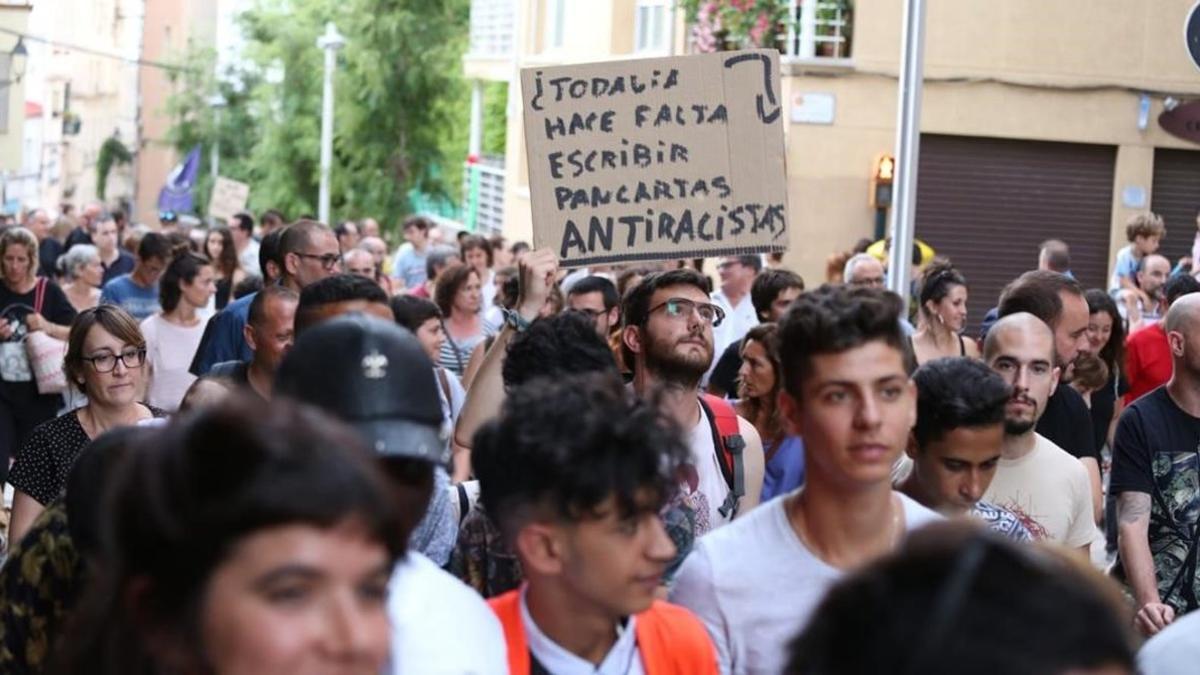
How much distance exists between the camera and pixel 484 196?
4253 centimetres

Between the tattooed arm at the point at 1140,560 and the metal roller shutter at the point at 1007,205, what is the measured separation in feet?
57.8

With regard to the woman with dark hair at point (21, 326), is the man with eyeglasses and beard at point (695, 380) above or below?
above

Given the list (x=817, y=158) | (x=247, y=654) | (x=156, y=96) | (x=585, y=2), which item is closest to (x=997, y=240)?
(x=817, y=158)

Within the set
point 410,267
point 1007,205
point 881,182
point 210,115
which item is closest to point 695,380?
point 410,267

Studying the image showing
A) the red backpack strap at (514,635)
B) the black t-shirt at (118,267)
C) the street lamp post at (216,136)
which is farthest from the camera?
the street lamp post at (216,136)

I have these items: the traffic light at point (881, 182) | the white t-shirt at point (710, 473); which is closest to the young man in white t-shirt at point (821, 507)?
the white t-shirt at point (710, 473)

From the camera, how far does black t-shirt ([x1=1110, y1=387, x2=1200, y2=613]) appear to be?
727 centimetres

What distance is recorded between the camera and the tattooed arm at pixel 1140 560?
671 centimetres

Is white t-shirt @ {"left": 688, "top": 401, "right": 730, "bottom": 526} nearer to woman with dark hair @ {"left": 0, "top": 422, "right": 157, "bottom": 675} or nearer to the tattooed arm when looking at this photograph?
the tattooed arm

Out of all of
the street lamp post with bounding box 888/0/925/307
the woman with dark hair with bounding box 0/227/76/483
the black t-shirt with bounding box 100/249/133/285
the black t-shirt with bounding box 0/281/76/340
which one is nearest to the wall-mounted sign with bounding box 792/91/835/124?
the black t-shirt with bounding box 100/249/133/285

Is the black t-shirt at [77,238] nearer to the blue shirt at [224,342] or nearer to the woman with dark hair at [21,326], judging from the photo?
the woman with dark hair at [21,326]

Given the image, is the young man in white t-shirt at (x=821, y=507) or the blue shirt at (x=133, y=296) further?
the blue shirt at (x=133, y=296)

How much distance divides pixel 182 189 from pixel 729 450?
1979 inches

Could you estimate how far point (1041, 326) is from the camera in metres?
7.33
